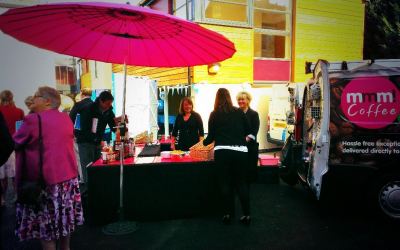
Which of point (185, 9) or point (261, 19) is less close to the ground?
point (261, 19)

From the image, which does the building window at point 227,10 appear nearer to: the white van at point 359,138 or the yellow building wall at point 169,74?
the yellow building wall at point 169,74

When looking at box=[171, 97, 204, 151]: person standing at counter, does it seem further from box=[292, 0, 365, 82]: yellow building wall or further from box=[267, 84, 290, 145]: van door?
box=[292, 0, 365, 82]: yellow building wall

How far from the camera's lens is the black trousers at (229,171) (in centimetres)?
393

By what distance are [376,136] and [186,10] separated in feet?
24.0

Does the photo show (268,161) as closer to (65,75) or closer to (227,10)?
(227,10)

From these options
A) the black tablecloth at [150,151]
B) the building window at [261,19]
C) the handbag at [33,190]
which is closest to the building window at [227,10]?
the building window at [261,19]

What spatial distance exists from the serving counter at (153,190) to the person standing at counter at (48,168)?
1.21 m

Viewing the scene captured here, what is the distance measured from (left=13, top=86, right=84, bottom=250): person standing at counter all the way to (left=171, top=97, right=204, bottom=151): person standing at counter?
2.88m

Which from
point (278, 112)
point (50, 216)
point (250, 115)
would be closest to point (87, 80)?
point (278, 112)

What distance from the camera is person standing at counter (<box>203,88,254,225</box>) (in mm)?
3918

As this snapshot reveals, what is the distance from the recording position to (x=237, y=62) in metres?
10.1

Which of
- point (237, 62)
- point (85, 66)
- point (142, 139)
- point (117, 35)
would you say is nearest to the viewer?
point (117, 35)

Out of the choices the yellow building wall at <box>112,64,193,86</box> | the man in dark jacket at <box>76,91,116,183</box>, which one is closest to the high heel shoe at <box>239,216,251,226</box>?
the man in dark jacket at <box>76,91,116,183</box>

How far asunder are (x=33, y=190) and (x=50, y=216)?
0.35 meters
